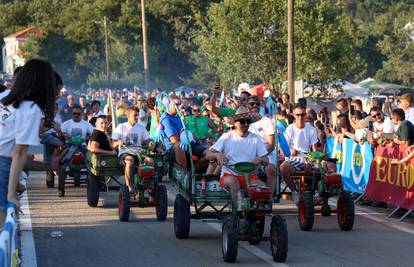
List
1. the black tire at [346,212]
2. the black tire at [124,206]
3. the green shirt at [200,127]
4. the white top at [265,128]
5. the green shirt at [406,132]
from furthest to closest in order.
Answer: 1. the green shirt at [200,127]
2. the green shirt at [406,132]
3. the black tire at [124,206]
4. the white top at [265,128]
5. the black tire at [346,212]

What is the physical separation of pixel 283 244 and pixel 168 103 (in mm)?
4478

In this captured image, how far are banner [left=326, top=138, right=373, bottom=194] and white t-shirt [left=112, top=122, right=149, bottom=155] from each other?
12.2ft

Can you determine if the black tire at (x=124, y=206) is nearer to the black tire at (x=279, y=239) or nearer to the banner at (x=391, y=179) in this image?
the black tire at (x=279, y=239)

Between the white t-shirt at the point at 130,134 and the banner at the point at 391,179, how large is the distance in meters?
3.85

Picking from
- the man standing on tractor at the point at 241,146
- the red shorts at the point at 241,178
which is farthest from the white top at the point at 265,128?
the red shorts at the point at 241,178

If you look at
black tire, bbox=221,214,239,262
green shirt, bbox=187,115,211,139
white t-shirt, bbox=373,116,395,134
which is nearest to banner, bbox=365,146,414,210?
white t-shirt, bbox=373,116,395,134

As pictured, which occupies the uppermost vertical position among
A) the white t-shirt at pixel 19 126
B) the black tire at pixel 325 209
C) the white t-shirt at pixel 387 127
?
the white t-shirt at pixel 19 126

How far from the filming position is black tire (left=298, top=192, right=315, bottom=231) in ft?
43.9

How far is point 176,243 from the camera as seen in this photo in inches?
486

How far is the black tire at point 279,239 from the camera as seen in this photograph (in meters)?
10.6

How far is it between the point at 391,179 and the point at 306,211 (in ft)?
9.33

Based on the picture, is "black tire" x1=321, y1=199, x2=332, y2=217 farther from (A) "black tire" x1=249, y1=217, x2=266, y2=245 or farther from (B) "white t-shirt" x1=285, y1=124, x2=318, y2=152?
(A) "black tire" x1=249, y1=217, x2=266, y2=245

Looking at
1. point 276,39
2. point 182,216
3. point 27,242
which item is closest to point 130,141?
point 182,216

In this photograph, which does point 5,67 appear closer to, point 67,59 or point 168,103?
point 67,59
